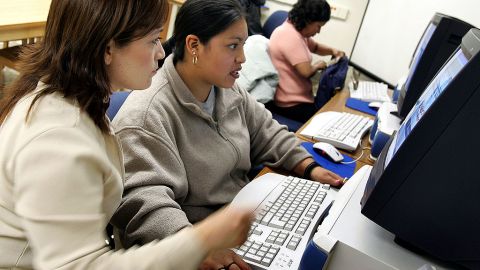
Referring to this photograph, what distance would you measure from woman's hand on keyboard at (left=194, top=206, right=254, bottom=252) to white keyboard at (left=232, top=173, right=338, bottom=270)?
238 mm

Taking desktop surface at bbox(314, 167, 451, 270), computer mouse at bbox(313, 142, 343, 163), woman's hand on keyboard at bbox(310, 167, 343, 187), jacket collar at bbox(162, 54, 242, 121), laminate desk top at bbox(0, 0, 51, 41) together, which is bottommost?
laminate desk top at bbox(0, 0, 51, 41)

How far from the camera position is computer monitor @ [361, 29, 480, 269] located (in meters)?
0.71

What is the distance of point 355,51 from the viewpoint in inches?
127

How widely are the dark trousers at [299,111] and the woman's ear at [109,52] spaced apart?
2002 millimetres

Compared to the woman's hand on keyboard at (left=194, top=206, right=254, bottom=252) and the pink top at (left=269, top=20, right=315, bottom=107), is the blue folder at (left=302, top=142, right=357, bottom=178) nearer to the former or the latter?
the woman's hand on keyboard at (left=194, top=206, right=254, bottom=252)

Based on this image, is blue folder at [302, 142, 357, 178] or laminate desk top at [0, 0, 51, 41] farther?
laminate desk top at [0, 0, 51, 41]

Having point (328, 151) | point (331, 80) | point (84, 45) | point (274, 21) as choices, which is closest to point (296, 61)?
point (331, 80)

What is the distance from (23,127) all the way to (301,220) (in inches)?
26.7

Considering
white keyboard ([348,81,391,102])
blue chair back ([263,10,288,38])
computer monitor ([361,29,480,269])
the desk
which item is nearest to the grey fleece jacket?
the desk

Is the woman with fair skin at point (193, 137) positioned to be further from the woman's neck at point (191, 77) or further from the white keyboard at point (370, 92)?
the white keyboard at point (370, 92)

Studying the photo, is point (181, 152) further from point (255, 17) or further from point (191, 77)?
point (255, 17)

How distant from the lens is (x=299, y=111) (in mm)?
2713

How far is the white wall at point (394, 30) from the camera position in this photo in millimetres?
2375

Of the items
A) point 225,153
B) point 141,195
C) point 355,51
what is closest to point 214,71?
point 225,153
